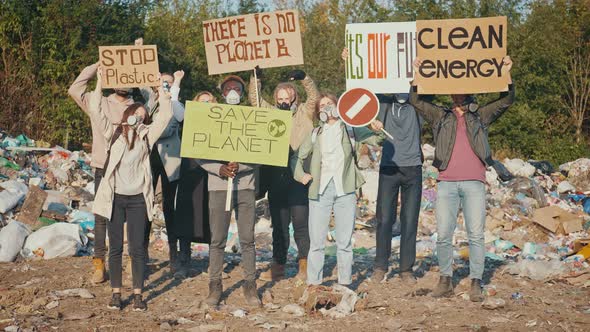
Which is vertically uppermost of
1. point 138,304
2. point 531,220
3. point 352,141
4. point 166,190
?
point 352,141

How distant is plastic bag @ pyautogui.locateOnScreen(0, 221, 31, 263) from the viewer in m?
11.6

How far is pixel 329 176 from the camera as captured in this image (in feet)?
31.1

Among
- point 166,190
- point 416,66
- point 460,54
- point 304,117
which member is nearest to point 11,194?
point 166,190

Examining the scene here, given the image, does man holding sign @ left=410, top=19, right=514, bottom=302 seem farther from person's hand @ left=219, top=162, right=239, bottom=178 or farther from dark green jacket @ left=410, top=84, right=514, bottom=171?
person's hand @ left=219, top=162, right=239, bottom=178

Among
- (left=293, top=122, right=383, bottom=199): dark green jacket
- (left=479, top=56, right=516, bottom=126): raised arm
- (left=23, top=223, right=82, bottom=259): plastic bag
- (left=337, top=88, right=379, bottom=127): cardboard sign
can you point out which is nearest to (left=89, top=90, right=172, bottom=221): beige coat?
(left=293, top=122, right=383, bottom=199): dark green jacket

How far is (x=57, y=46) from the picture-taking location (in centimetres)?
2236

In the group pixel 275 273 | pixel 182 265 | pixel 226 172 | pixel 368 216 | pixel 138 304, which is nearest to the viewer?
pixel 226 172

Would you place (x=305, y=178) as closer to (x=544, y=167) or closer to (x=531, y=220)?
(x=531, y=220)

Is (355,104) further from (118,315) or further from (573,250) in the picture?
(573,250)

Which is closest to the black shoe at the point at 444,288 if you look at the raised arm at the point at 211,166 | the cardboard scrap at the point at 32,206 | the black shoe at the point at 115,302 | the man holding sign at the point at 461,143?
the man holding sign at the point at 461,143

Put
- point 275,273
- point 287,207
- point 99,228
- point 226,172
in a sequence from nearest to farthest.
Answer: point 226,172 → point 99,228 → point 287,207 → point 275,273

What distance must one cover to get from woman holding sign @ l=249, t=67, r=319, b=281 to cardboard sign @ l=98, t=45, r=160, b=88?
108 cm

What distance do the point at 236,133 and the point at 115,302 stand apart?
79.1 inches

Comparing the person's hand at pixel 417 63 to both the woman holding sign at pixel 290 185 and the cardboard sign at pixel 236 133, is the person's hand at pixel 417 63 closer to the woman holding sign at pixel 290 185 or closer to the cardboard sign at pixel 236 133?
the woman holding sign at pixel 290 185
